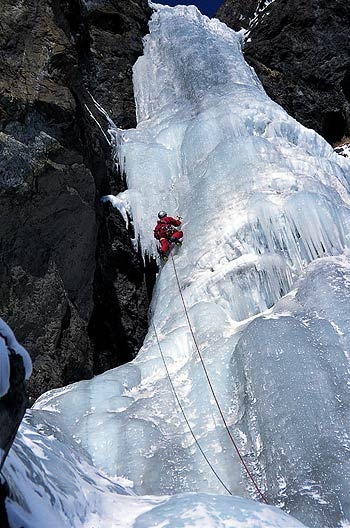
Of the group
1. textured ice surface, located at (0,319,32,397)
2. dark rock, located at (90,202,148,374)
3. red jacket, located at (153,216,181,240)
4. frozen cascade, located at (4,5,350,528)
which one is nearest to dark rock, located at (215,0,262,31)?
frozen cascade, located at (4,5,350,528)

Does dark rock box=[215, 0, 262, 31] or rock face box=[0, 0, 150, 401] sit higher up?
dark rock box=[215, 0, 262, 31]

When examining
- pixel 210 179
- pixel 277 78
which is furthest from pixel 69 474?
pixel 277 78

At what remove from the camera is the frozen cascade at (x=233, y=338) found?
3879mm

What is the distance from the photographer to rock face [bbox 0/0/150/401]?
5629 millimetres

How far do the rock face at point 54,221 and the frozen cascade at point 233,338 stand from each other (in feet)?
1.93

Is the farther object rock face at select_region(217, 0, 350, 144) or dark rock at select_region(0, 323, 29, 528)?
rock face at select_region(217, 0, 350, 144)

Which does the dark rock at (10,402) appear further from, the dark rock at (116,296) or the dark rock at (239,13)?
the dark rock at (239,13)

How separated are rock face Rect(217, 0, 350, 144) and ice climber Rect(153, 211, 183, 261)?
5.02 m

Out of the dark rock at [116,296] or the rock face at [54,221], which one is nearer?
the rock face at [54,221]

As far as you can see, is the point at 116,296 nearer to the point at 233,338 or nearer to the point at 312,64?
the point at 233,338

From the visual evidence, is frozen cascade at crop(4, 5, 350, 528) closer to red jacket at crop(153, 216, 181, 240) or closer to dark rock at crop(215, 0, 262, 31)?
red jacket at crop(153, 216, 181, 240)

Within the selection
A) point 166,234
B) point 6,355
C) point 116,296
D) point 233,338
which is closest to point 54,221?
point 166,234

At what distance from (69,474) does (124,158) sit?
20.3 feet

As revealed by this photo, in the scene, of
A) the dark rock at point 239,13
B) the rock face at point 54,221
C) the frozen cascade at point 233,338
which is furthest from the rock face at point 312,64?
the rock face at point 54,221
